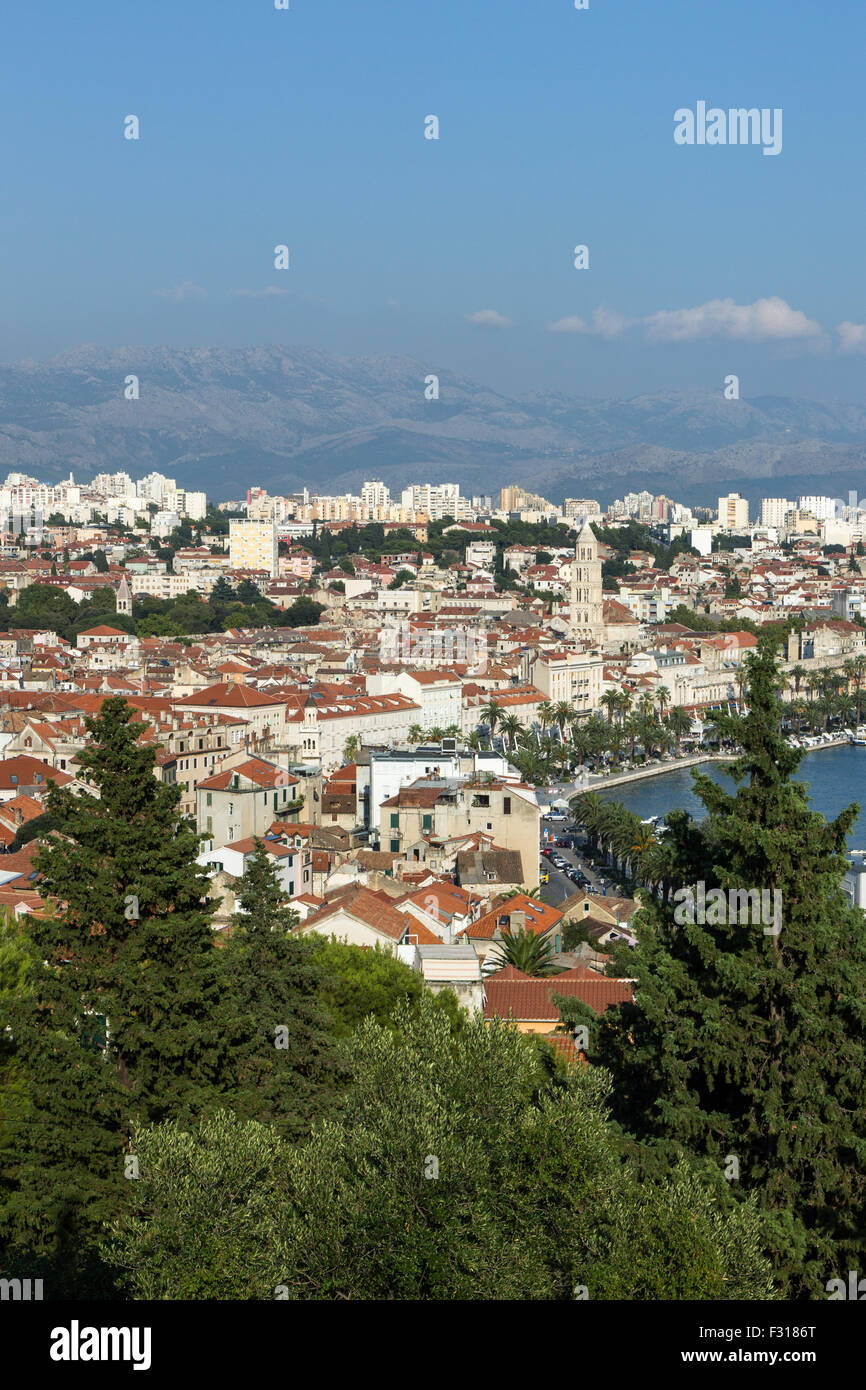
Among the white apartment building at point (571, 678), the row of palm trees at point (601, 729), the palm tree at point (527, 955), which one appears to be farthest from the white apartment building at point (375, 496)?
the palm tree at point (527, 955)

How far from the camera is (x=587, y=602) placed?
46438 millimetres

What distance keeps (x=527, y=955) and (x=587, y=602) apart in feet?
120

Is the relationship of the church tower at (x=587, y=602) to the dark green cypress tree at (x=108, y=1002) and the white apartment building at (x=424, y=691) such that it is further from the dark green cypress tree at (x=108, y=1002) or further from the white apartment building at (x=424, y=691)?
the dark green cypress tree at (x=108, y=1002)

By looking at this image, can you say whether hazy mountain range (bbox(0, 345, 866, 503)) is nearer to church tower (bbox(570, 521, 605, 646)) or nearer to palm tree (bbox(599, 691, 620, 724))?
church tower (bbox(570, 521, 605, 646))

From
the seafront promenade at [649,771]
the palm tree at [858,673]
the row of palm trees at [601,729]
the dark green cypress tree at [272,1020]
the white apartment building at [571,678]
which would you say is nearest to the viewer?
the dark green cypress tree at [272,1020]

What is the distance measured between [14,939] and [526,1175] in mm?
3946

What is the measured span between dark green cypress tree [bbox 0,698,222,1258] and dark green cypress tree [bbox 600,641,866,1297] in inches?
58.1

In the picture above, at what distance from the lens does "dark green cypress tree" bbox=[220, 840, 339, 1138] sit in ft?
20.0

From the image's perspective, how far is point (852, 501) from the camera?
140m

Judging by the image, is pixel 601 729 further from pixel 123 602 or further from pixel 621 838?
pixel 123 602

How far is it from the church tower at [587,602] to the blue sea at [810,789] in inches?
494

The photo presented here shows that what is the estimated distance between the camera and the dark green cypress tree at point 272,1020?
20.0 ft

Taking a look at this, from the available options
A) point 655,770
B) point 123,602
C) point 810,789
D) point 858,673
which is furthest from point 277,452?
point 810,789
